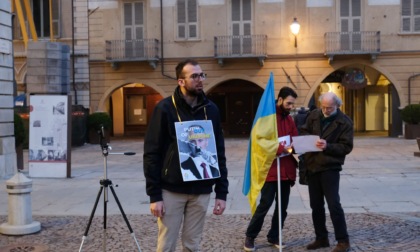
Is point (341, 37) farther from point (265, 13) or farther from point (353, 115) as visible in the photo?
point (353, 115)

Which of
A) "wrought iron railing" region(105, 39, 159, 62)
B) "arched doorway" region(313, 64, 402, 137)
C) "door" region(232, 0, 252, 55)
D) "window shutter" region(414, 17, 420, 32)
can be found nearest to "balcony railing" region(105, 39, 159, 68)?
"wrought iron railing" region(105, 39, 159, 62)

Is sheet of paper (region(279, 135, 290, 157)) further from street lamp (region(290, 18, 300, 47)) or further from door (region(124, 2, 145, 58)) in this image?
door (region(124, 2, 145, 58))

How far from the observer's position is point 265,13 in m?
26.2

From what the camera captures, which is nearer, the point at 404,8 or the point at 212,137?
the point at 212,137

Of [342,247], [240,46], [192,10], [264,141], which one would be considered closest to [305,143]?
[264,141]

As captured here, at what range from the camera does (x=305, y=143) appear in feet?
19.4

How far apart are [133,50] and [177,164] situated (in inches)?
928

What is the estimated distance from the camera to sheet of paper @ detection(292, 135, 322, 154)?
5887mm

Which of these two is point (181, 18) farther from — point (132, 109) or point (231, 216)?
point (231, 216)

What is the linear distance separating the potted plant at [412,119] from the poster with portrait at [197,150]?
71.2 feet

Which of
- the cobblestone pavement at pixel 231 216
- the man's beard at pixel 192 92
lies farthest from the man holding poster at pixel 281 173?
the man's beard at pixel 192 92

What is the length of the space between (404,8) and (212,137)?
78.1 ft

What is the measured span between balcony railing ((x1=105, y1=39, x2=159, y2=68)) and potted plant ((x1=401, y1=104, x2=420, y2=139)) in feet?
39.9

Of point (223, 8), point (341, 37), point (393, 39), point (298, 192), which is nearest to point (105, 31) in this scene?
point (223, 8)
